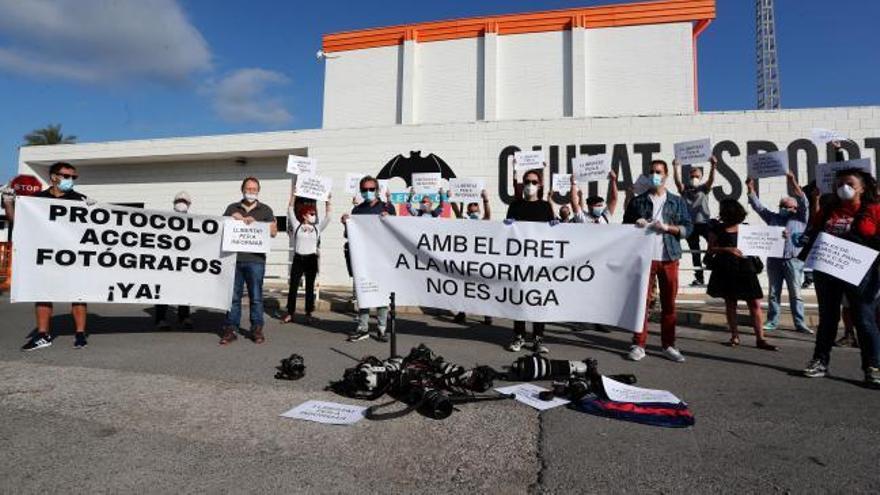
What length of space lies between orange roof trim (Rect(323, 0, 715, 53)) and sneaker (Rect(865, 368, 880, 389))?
1713 centimetres

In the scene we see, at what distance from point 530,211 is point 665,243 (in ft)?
4.91

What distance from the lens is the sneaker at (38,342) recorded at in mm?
5363

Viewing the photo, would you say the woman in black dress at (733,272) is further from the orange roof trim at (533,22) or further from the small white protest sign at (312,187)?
the orange roof trim at (533,22)

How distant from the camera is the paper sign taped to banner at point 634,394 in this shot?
356 centimetres

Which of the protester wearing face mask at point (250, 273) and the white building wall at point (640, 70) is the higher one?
the white building wall at point (640, 70)

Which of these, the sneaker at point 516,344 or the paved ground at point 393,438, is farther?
the sneaker at point 516,344

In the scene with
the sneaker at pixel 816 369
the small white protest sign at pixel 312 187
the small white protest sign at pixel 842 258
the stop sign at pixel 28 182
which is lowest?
the sneaker at pixel 816 369

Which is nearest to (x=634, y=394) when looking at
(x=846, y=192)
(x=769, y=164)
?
(x=846, y=192)

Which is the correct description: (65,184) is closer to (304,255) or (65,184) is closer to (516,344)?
(304,255)

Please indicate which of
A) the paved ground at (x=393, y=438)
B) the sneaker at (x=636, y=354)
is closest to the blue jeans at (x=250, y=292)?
the paved ground at (x=393, y=438)

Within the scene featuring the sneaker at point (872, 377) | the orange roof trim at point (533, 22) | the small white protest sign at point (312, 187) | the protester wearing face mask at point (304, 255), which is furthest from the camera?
the orange roof trim at point (533, 22)

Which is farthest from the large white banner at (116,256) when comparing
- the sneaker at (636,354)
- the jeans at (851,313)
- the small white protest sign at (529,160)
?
the jeans at (851,313)

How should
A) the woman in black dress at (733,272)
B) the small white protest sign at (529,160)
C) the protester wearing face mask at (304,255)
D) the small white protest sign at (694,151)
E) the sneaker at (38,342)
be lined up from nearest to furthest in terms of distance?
the sneaker at (38,342), the woman in black dress at (733,272), the small white protest sign at (694,151), the small white protest sign at (529,160), the protester wearing face mask at (304,255)

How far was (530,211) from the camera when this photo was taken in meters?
5.72
